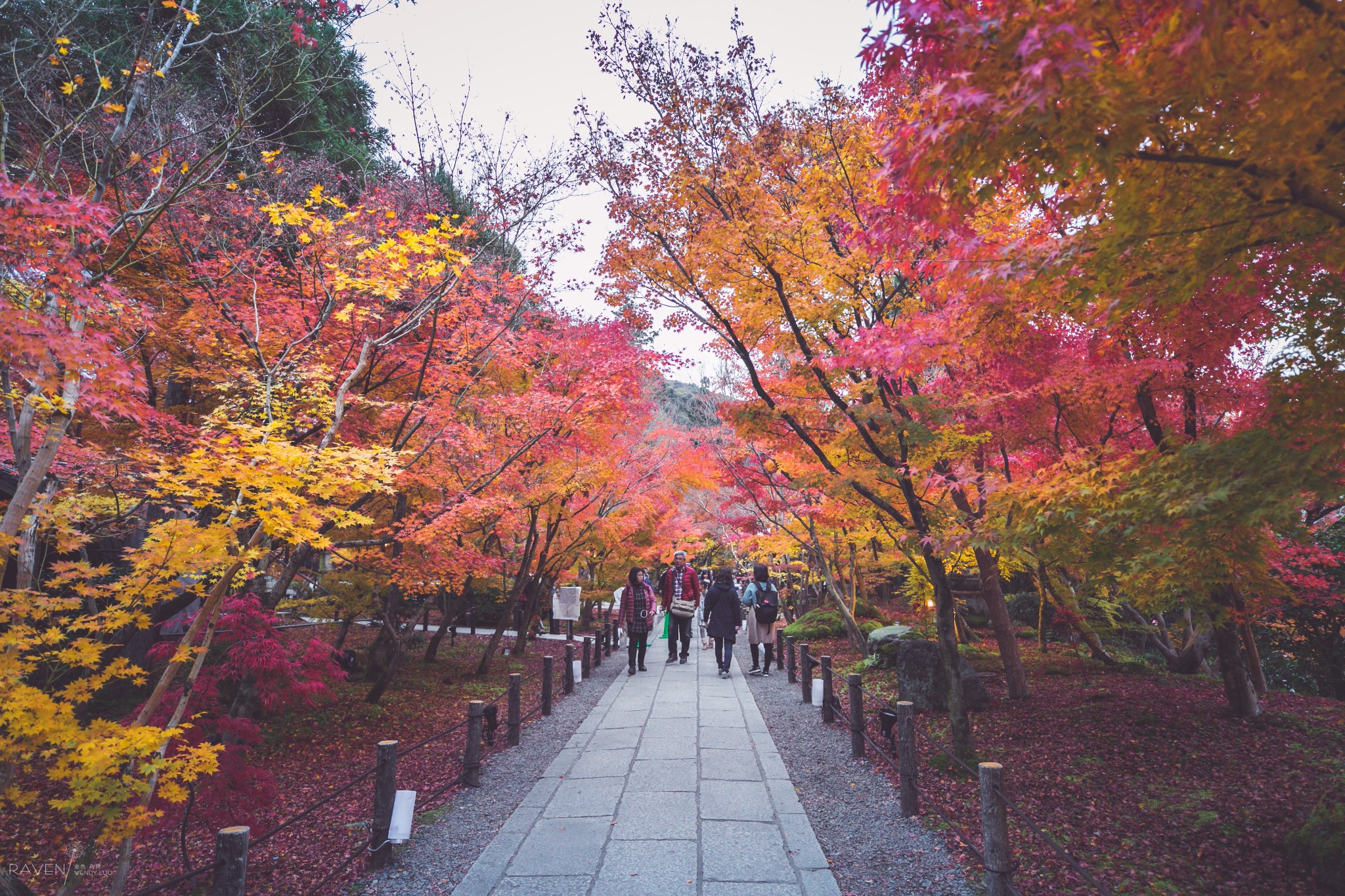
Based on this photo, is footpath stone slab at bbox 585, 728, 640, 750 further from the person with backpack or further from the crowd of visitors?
the person with backpack

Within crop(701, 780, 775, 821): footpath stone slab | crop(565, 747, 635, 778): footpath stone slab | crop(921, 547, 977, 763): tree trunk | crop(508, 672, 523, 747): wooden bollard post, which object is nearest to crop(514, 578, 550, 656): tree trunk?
crop(508, 672, 523, 747): wooden bollard post

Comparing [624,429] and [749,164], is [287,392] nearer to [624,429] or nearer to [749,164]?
[749,164]

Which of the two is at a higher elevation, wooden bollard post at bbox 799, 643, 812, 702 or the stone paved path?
wooden bollard post at bbox 799, 643, 812, 702

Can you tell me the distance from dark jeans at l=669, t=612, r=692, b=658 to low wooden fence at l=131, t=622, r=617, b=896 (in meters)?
2.40

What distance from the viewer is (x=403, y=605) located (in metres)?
14.9

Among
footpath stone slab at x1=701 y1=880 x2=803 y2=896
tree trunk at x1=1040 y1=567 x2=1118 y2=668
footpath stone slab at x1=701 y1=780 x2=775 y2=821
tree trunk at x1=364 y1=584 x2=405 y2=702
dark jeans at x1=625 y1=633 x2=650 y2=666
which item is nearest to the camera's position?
footpath stone slab at x1=701 y1=880 x2=803 y2=896

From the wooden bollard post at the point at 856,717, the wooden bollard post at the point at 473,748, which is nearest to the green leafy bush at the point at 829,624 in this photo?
the wooden bollard post at the point at 856,717

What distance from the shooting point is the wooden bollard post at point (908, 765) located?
15.9 ft

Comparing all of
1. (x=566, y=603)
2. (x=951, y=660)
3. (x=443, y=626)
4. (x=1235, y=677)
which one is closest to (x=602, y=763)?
(x=951, y=660)

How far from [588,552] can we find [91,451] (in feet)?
34.0

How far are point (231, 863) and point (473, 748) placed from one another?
2.69 metres

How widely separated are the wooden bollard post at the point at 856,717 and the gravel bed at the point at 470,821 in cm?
309

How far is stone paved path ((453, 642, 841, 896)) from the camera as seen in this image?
12.5ft

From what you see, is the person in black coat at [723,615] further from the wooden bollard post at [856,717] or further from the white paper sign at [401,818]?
the white paper sign at [401,818]
